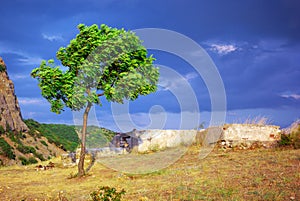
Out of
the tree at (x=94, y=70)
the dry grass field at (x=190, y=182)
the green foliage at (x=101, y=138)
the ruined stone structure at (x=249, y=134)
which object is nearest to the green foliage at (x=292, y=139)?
the ruined stone structure at (x=249, y=134)

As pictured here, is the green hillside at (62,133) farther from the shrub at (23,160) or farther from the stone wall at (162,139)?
the stone wall at (162,139)

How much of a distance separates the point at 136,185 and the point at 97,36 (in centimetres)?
736

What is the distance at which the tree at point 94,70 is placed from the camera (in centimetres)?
1423

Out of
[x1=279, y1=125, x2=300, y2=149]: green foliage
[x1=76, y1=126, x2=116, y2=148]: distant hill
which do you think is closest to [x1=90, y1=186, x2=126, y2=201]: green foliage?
[x1=279, y1=125, x2=300, y2=149]: green foliage

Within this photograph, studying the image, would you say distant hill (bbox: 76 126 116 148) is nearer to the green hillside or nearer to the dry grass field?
the green hillside

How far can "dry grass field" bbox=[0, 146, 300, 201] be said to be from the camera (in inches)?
310

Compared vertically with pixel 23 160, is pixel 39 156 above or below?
above

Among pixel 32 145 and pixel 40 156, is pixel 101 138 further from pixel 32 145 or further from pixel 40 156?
pixel 32 145

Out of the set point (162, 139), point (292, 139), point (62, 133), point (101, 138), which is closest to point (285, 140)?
point (292, 139)

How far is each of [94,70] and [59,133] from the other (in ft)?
151

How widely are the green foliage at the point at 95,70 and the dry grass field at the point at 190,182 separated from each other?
3.69m

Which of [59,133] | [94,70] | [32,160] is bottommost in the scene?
[32,160]

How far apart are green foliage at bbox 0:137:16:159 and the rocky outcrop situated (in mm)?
3704

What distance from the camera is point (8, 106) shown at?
39125mm
